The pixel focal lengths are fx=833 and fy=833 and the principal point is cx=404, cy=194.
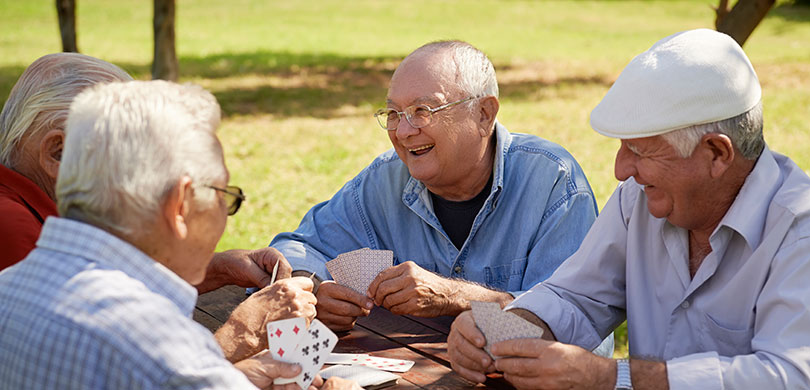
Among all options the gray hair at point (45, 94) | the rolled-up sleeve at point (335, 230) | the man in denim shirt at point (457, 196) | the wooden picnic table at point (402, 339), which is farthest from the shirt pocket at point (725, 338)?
the gray hair at point (45, 94)

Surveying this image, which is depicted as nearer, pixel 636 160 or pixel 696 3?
pixel 636 160

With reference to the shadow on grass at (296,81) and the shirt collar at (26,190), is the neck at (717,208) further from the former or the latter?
the shadow on grass at (296,81)

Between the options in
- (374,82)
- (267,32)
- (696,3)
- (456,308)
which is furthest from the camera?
(696,3)

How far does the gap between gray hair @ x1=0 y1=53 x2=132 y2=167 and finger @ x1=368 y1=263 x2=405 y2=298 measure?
42.3 inches

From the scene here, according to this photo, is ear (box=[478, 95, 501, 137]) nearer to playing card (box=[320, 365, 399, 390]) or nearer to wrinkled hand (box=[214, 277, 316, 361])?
wrinkled hand (box=[214, 277, 316, 361])

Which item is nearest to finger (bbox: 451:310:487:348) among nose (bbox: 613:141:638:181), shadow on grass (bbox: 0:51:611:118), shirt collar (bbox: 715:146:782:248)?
nose (bbox: 613:141:638:181)

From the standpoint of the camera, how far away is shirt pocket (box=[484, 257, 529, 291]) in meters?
3.24

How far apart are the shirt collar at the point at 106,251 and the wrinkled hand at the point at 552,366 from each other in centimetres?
97

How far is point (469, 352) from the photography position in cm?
238

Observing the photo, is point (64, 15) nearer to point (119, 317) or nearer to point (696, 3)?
point (119, 317)

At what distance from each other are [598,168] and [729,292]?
279 inches

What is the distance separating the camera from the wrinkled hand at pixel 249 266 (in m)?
3.02

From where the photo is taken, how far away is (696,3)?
29.6m

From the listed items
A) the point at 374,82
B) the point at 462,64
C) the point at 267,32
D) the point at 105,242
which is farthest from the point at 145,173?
the point at 267,32
